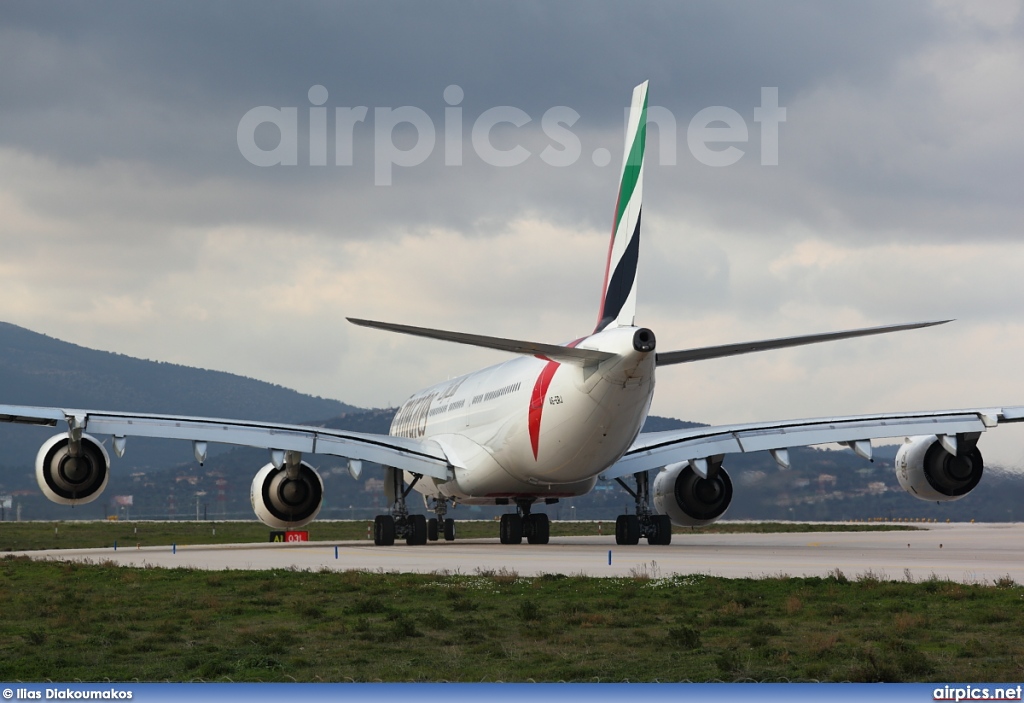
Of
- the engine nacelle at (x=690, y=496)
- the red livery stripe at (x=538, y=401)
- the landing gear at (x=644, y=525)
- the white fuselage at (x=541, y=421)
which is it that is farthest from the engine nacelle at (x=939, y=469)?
the red livery stripe at (x=538, y=401)

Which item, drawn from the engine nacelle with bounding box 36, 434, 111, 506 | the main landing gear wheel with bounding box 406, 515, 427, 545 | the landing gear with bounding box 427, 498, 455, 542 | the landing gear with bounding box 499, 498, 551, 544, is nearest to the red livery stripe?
the landing gear with bounding box 499, 498, 551, 544

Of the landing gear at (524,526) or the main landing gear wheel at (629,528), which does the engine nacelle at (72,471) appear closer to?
the landing gear at (524,526)

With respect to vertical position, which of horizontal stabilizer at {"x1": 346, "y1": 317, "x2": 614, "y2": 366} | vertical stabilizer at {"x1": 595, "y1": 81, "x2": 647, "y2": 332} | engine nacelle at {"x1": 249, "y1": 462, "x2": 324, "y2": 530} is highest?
vertical stabilizer at {"x1": 595, "y1": 81, "x2": 647, "y2": 332}

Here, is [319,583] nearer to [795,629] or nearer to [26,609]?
[26,609]

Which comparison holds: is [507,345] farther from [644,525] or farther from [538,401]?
[644,525]

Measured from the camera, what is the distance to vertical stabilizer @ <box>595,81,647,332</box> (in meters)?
31.0

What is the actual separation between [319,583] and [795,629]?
9.81 meters

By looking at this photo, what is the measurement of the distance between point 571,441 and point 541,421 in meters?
A: 1.25

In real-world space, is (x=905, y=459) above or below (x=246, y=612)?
above

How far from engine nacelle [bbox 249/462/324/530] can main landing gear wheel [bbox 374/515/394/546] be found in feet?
11.2

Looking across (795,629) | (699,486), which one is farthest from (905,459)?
(795,629)

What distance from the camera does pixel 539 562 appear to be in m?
27.3

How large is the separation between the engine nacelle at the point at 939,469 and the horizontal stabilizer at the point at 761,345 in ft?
30.4

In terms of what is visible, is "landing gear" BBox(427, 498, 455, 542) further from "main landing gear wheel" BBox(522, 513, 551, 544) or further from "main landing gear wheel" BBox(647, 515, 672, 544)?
"main landing gear wheel" BBox(647, 515, 672, 544)
